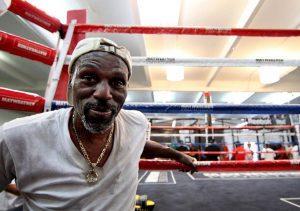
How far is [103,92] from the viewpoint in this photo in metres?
0.75

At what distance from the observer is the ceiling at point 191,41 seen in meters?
4.19

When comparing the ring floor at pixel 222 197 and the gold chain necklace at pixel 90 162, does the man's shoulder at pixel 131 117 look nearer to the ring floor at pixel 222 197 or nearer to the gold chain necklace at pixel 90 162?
the gold chain necklace at pixel 90 162

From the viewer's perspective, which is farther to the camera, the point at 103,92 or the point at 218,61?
the point at 218,61

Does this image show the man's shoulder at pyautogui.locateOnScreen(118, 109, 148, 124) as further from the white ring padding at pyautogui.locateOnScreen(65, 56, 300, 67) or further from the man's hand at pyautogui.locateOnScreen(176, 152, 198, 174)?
the white ring padding at pyautogui.locateOnScreen(65, 56, 300, 67)

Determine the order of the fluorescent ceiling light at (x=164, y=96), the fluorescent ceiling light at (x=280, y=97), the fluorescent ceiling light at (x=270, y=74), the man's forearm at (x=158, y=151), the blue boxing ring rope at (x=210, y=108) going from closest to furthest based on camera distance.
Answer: the man's forearm at (x=158, y=151)
the blue boxing ring rope at (x=210, y=108)
the fluorescent ceiling light at (x=270, y=74)
the fluorescent ceiling light at (x=164, y=96)
the fluorescent ceiling light at (x=280, y=97)

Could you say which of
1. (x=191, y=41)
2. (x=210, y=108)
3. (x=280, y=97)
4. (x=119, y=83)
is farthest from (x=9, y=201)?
(x=280, y=97)

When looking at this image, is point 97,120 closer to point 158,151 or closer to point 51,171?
point 51,171

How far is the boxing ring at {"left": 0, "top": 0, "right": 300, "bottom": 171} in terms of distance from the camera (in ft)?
Answer: 3.68

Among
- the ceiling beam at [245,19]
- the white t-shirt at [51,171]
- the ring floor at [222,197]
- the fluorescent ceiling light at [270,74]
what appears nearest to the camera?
the white t-shirt at [51,171]

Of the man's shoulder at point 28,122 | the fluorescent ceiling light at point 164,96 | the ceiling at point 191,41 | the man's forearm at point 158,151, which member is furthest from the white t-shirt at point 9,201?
the fluorescent ceiling light at point 164,96

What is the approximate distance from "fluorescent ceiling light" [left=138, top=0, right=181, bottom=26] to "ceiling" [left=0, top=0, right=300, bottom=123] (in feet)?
0.06

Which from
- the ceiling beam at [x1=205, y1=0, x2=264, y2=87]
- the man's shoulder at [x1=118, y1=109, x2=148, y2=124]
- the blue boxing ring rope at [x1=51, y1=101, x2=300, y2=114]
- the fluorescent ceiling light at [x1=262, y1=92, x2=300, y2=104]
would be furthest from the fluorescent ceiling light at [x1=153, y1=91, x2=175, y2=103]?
the man's shoulder at [x1=118, y1=109, x2=148, y2=124]

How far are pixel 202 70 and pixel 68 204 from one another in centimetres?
698

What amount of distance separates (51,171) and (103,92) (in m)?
0.29
